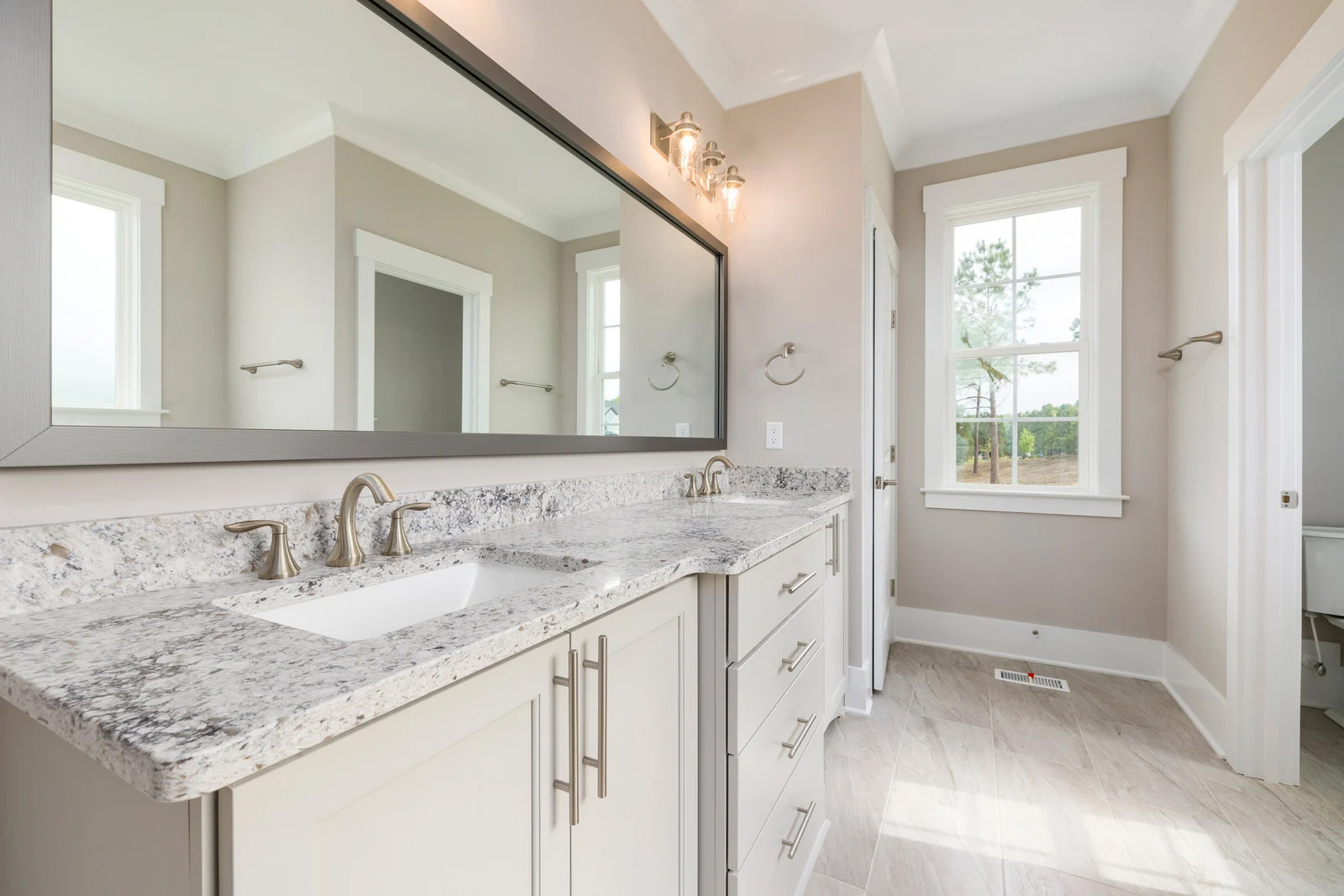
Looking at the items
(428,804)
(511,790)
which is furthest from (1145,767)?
(428,804)

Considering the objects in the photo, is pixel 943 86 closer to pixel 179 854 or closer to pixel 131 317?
pixel 131 317

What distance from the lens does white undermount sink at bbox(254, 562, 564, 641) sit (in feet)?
2.66

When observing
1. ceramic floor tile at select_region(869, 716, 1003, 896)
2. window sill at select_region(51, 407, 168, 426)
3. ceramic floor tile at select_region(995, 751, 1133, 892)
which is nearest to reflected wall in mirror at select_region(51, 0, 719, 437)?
window sill at select_region(51, 407, 168, 426)

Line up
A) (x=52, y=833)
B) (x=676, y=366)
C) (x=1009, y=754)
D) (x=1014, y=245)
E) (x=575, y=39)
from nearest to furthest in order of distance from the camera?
(x=52, y=833) < (x=575, y=39) < (x=1009, y=754) < (x=676, y=366) < (x=1014, y=245)

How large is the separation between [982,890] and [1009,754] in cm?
69

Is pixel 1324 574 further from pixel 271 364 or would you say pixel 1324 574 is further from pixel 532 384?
pixel 271 364

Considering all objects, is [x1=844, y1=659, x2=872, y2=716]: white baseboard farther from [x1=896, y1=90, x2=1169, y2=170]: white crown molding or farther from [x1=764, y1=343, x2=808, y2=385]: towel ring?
[x1=896, y1=90, x2=1169, y2=170]: white crown molding

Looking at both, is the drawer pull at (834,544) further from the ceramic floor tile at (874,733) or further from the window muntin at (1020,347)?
the window muntin at (1020,347)

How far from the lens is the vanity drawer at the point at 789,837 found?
109cm

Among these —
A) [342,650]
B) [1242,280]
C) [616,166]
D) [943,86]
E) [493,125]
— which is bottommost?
[342,650]

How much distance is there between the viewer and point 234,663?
1.67 ft

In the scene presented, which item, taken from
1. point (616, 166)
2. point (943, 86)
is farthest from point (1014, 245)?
point (616, 166)

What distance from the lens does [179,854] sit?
40 centimetres

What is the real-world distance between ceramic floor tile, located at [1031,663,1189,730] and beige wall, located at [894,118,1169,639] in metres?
0.22
